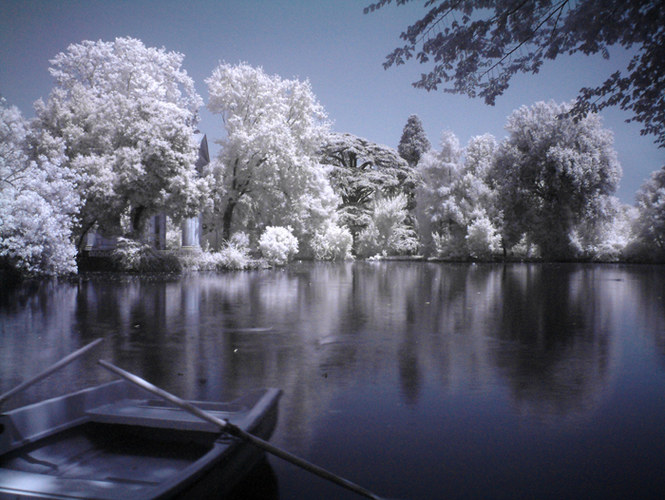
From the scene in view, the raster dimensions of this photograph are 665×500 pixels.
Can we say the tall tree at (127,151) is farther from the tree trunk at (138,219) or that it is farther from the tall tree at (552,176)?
the tall tree at (552,176)

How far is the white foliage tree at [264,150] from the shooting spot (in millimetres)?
27938

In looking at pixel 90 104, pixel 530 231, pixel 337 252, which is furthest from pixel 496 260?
pixel 90 104

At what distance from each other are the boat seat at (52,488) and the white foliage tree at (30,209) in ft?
49.3

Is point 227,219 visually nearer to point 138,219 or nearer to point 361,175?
point 138,219

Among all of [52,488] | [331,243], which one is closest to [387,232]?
[331,243]

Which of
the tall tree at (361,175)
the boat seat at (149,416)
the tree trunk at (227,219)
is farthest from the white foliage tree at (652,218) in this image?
the boat seat at (149,416)

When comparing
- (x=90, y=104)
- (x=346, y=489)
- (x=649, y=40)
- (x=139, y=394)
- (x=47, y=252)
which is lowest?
(x=346, y=489)

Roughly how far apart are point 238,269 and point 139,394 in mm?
21136

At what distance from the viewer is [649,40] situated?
575cm

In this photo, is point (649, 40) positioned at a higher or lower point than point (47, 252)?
higher

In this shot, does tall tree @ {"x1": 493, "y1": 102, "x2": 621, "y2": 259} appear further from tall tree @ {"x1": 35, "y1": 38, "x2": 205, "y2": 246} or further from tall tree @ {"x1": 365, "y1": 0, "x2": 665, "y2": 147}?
tall tree @ {"x1": 365, "y1": 0, "x2": 665, "y2": 147}

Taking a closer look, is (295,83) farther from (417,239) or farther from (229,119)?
(417,239)

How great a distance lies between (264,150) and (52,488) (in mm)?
26056

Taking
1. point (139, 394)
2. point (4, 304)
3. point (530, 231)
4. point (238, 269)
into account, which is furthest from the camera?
point (530, 231)
